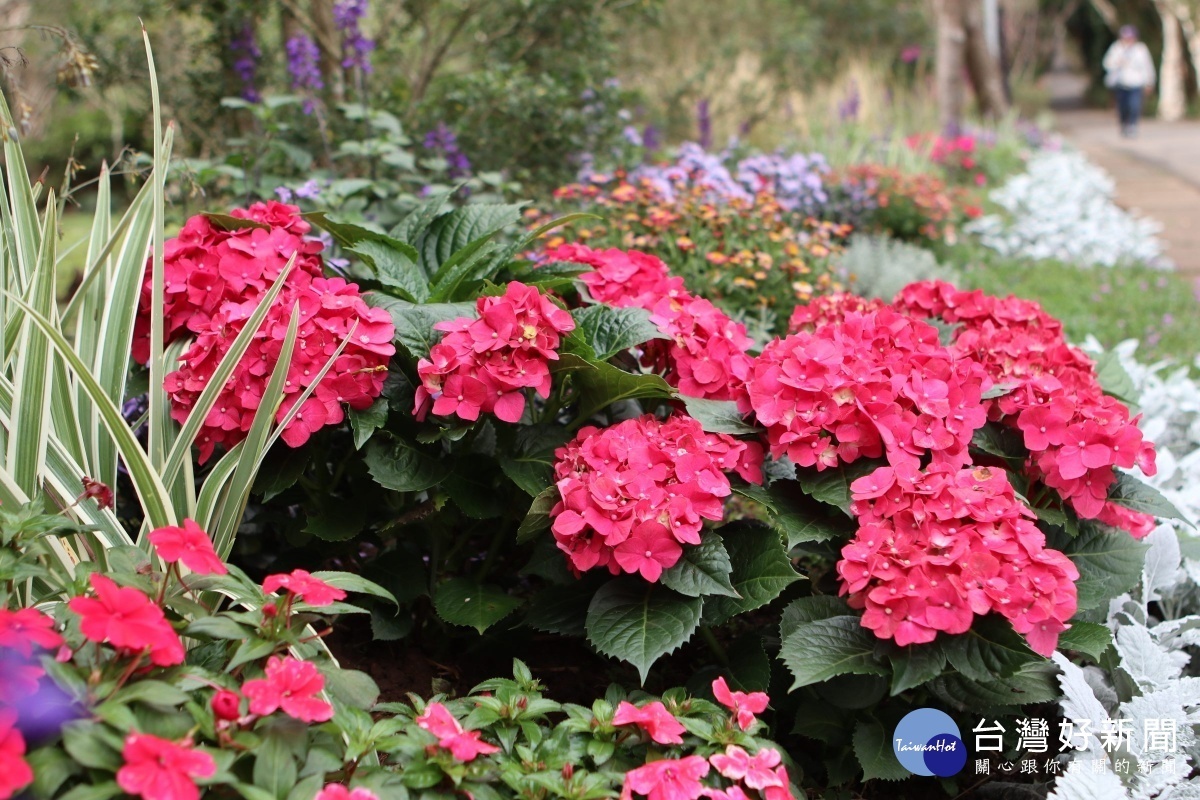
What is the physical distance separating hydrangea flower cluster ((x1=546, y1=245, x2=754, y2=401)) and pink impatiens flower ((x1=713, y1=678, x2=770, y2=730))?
0.59 metres

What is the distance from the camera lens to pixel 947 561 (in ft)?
4.82

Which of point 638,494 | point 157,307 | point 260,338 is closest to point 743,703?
point 638,494

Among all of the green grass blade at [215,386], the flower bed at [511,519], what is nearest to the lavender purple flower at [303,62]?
the flower bed at [511,519]

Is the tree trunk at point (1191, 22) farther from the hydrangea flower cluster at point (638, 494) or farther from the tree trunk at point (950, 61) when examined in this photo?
the hydrangea flower cluster at point (638, 494)

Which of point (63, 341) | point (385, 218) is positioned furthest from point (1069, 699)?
point (385, 218)

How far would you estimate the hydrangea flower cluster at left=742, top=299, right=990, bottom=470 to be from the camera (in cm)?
171

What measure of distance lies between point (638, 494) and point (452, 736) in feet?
1.66

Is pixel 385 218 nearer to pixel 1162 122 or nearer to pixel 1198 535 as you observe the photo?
pixel 1198 535

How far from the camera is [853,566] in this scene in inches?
60.5

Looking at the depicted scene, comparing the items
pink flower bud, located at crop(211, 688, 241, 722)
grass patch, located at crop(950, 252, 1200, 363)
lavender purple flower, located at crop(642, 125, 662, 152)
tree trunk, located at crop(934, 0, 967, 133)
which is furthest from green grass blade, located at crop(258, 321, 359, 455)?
tree trunk, located at crop(934, 0, 967, 133)

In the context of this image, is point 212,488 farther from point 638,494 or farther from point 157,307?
point 638,494

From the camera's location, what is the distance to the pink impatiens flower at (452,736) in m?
1.25

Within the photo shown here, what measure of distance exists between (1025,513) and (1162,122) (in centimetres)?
1930

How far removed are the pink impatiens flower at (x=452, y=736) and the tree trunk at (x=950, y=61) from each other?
11.0 m
